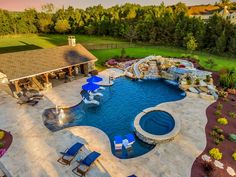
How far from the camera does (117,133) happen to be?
1767cm

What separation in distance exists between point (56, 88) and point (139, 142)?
14742 mm

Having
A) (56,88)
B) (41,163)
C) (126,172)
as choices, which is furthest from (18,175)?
(56,88)

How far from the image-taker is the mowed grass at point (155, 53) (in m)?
37.9

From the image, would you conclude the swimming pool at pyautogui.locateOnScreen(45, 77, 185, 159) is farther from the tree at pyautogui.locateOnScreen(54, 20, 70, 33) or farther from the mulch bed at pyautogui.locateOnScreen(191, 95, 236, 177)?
the tree at pyautogui.locateOnScreen(54, 20, 70, 33)

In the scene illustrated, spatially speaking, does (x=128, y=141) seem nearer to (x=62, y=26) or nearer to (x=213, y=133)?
(x=213, y=133)

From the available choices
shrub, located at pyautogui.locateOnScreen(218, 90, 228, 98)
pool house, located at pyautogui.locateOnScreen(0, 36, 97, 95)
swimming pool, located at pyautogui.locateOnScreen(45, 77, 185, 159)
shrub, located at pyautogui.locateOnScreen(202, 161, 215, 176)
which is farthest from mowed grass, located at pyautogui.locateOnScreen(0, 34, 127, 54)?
shrub, located at pyautogui.locateOnScreen(202, 161, 215, 176)

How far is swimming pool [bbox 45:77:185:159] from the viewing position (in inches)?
701

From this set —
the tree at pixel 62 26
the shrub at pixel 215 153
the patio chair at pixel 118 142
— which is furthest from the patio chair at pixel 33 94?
the tree at pixel 62 26

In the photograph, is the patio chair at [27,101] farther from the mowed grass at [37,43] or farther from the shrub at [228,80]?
the mowed grass at [37,43]

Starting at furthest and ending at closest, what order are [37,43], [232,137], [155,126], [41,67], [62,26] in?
[62,26] < [37,43] < [41,67] < [155,126] < [232,137]

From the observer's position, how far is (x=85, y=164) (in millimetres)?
13500

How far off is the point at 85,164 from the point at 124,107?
9552 mm

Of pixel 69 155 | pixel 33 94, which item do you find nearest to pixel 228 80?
pixel 69 155

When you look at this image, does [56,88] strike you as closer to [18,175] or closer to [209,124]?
[18,175]
